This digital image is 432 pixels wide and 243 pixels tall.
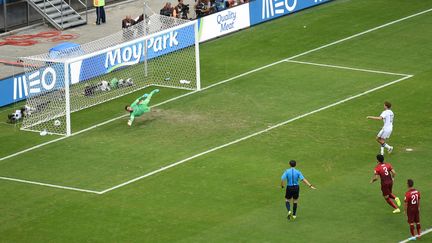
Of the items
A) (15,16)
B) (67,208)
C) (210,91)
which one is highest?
(15,16)

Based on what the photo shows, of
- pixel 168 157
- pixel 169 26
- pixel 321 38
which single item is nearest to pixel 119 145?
pixel 168 157

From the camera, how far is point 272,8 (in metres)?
60.2

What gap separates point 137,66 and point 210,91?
3775 mm

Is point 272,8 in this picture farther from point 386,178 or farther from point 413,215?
point 413,215

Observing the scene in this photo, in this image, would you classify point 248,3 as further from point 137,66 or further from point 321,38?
point 137,66

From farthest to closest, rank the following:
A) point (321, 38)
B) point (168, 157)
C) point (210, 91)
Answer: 1. point (321, 38)
2. point (210, 91)
3. point (168, 157)

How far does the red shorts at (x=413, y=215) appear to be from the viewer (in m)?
33.1

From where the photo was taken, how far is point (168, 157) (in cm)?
4119

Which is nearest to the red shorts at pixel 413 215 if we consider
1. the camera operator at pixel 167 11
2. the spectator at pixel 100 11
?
the camera operator at pixel 167 11

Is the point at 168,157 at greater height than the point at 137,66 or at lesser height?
lesser

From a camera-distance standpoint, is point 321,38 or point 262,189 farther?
point 321,38

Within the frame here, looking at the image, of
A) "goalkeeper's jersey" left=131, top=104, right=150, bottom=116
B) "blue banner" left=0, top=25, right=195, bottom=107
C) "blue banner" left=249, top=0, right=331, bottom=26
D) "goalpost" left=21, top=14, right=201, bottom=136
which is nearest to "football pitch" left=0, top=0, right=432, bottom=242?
"goalkeeper's jersey" left=131, top=104, right=150, bottom=116

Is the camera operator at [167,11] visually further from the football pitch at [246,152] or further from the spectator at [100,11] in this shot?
the spectator at [100,11]

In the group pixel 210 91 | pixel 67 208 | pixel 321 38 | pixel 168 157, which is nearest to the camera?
pixel 67 208
